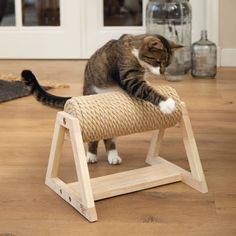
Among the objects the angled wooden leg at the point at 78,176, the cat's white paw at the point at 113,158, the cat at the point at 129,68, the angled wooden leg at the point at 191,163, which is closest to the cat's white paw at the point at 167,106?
the cat at the point at 129,68

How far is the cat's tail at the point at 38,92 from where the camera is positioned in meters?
1.79

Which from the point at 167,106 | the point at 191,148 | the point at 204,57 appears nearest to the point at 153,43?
→ the point at 167,106

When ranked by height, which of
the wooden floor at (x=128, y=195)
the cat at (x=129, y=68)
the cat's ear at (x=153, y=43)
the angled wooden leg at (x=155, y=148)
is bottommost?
the wooden floor at (x=128, y=195)

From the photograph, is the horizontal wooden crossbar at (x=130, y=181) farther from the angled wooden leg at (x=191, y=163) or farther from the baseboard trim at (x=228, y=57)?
the baseboard trim at (x=228, y=57)

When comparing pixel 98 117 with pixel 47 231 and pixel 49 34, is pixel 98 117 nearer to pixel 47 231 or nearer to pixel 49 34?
pixel 47 231

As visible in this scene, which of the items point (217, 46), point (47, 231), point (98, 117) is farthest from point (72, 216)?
point (217, 46)

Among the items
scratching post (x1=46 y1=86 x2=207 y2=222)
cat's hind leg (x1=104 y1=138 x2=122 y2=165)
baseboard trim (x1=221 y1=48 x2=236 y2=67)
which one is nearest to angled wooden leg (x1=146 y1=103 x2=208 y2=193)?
scratching post (x1=46 y1=86 x2=207 y2=222)

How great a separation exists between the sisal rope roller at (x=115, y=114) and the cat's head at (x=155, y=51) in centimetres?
8

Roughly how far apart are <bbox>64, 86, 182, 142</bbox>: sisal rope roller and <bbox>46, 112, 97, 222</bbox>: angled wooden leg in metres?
0.03

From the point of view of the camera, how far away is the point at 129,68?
170cm

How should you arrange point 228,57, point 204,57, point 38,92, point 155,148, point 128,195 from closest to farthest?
point 128,195 < point 38,92 < point 155,148 < point 204,57 < point 228,57

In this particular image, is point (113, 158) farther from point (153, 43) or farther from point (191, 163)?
point (153, 43)

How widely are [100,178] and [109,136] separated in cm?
18

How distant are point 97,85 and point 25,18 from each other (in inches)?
87.6
